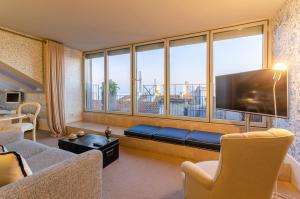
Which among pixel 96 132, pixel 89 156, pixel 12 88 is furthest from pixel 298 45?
pixel 12 88

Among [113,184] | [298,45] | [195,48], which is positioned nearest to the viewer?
[298,45]

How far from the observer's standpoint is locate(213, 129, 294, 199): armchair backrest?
3.36 ft

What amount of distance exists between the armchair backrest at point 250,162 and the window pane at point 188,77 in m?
2.12

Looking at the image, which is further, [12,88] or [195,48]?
[12,88]

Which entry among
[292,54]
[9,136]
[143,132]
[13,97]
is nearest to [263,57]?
[292,54]

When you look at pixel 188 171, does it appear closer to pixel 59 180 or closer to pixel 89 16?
pixel 59 180

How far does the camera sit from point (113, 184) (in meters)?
1.92

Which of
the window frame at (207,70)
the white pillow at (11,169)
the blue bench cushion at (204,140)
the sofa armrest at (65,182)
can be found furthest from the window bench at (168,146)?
the white pillow at (11,169)

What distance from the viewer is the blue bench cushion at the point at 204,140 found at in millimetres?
2352

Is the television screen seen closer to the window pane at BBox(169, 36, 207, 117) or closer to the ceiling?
the ceiling

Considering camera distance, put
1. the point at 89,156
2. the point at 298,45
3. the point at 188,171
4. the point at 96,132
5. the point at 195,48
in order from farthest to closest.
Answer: the point at 96,132 < the point at 195,48 < the point at 298,45 < the point at 188,171 < the point at 89,156

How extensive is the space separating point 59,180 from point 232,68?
10.2 feet

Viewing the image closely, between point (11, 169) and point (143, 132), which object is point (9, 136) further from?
point (143, 132)

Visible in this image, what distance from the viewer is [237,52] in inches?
116
